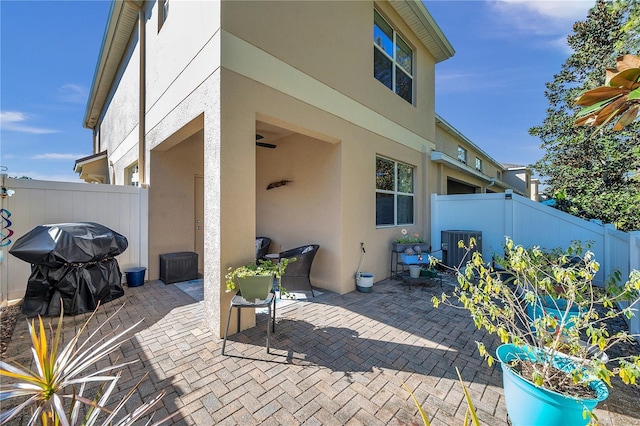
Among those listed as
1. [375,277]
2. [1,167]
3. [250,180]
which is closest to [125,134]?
[1,167]

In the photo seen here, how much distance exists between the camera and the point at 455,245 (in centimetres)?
681

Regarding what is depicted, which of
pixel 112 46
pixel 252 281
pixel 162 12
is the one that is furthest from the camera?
pixel 112 46

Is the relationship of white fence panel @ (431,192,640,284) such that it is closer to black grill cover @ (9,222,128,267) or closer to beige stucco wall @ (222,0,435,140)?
beige stucco wall @ (222,0,435,140)

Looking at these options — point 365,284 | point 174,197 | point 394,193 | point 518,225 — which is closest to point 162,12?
point 174,197

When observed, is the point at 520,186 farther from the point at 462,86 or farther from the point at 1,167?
the point at 1,167

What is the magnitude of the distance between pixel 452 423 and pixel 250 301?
7.79ft

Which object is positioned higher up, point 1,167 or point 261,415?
point 1,167

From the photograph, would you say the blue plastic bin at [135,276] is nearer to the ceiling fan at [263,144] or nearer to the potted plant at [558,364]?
the ceiling fan at [263,144]

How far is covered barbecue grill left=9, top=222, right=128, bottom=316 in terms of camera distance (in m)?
3.97

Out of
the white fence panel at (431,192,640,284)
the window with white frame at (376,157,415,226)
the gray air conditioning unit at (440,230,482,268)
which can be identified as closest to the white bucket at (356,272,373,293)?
the window with white frame at (376,157,415,226)

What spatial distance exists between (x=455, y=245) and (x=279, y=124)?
551cm

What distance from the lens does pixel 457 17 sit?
6.97m

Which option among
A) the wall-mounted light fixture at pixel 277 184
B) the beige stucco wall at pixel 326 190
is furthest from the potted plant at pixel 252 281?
the wall-mounted light fixture at pixel 277 184

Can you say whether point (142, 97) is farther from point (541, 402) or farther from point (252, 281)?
point (541, 402)
